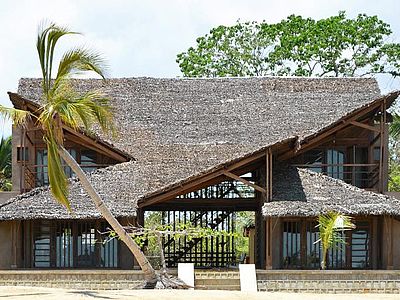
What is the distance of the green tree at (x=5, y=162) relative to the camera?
118 ft

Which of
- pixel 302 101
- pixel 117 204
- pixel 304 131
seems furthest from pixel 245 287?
pixel 302 101

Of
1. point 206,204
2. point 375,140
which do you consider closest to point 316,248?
point 206,204

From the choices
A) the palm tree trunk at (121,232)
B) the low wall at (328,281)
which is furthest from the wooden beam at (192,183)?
the palm tree trunk at (121,232)

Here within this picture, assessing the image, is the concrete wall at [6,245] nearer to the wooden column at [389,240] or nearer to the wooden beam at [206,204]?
the wooden beam at [206,204]

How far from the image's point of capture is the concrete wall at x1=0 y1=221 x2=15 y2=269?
26.3 meters

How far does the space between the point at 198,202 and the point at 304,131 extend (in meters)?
3.57

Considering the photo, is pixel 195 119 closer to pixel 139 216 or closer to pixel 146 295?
pixel 139 216

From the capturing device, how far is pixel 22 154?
1068 inches

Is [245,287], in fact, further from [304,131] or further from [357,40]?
[357,40]

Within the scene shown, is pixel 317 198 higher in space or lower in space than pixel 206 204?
higher

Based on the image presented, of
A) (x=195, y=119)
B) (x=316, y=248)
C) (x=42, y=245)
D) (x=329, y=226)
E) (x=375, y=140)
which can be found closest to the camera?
(x=329, y=226)

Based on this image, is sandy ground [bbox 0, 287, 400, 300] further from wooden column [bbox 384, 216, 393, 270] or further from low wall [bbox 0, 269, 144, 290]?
wooden column [bbox 384, 216, 393, 270]

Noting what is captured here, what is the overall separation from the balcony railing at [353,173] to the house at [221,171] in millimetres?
39

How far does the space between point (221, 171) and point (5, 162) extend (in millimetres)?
13298
